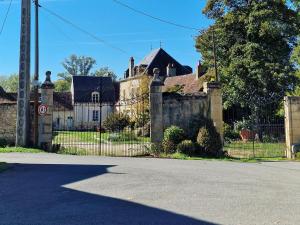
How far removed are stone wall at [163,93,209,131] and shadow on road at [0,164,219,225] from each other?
8020mm

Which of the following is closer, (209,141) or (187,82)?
(209,141)

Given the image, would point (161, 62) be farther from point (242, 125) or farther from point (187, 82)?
point (242, 125)

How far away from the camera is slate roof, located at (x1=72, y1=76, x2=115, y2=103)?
Result: 204 feet

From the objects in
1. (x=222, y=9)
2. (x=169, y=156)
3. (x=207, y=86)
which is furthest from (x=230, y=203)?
(x=222, y=9)

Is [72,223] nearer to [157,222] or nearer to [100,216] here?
[100,216]

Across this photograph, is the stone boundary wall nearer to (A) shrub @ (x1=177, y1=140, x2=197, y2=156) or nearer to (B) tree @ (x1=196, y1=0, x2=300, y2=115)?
(A) shrub @ (x1=177, y1=140, x2=197, y2=156)

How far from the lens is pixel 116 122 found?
3784 cm

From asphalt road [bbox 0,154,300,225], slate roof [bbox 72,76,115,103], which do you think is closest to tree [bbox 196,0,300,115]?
asphalt road [bbox 0,154,300,225]

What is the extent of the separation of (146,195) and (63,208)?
5.76 feet

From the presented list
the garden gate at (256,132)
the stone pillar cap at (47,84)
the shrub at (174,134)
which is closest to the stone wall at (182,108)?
the shrub at (174,134)

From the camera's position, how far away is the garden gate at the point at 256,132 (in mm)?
21641

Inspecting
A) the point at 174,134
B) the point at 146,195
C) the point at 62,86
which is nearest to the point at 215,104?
the point at 174,134

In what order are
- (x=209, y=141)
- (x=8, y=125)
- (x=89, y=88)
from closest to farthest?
(x=209, y=141) < (x=8, y=125) < (x=89, y=88)

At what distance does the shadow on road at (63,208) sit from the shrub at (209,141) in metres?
7.59
